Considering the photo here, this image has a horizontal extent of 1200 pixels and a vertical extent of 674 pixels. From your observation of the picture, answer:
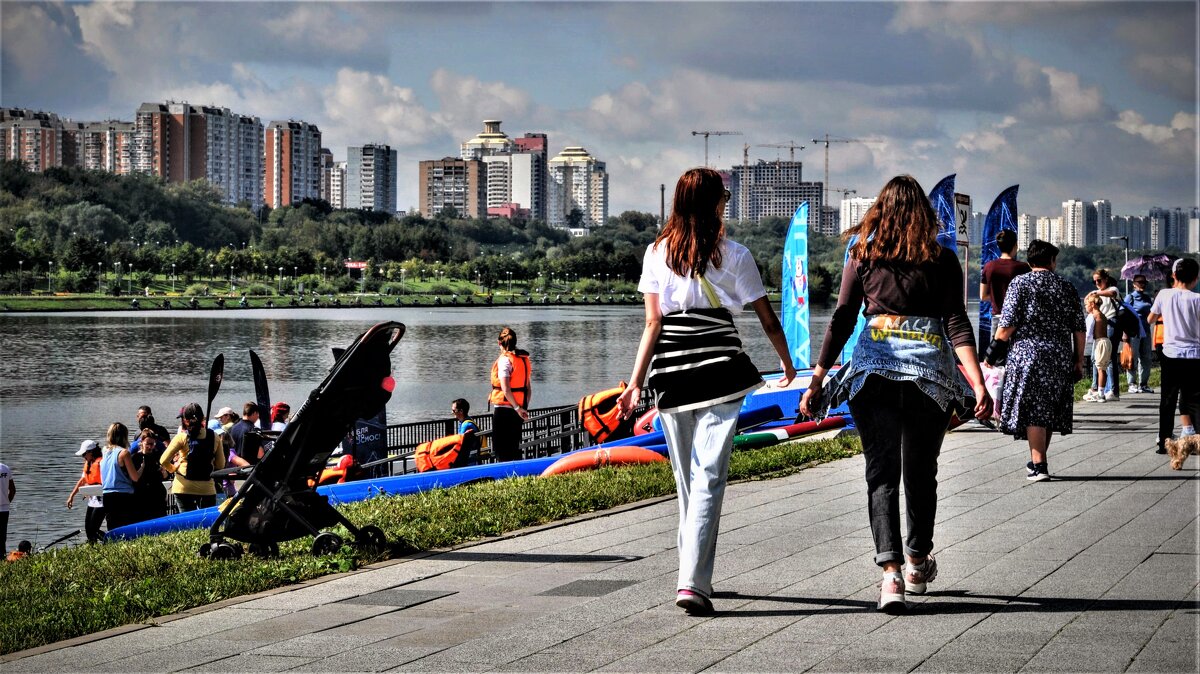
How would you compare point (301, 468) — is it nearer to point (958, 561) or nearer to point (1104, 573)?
point (958, 561)

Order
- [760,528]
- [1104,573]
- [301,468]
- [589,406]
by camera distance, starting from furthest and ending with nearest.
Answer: [589,406]
[760,528]
[301,468]
[1104,573]

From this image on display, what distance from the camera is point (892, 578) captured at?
571 cm

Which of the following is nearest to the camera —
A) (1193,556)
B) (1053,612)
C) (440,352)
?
(1053,612)

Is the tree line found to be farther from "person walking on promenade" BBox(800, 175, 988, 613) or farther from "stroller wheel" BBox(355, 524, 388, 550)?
"person walking on promenade" BBox(800, 175, 988, 613)

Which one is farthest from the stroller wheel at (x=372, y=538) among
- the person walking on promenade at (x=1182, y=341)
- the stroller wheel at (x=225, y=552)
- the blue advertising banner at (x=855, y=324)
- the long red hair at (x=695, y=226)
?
the person walking on promenade at (x=1182, y=341)

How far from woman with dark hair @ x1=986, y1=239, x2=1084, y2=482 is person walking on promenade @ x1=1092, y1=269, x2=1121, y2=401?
9.40 meters

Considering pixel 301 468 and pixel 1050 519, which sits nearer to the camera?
pixel 301 468

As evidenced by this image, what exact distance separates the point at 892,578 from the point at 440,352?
70.5m

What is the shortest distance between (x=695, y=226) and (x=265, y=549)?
3241 millimetres

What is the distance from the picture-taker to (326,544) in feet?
23.9

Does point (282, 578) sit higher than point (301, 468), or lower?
lower

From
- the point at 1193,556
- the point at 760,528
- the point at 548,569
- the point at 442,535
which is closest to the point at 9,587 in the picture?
the point at 442,535

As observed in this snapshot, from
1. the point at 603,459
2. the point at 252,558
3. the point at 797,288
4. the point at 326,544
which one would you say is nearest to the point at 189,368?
the point at 797,288

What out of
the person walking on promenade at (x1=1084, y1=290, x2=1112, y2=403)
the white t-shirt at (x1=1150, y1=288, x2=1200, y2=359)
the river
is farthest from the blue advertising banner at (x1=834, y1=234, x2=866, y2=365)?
the river
